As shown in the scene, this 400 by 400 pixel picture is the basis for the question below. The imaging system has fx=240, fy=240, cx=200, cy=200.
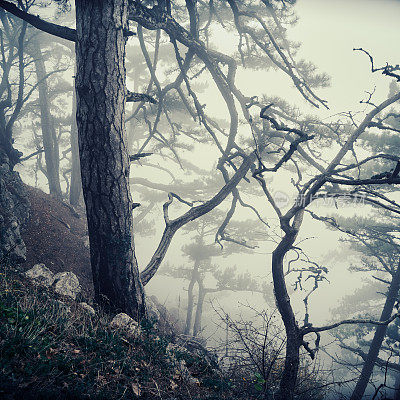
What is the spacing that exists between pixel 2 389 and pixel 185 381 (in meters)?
1.78

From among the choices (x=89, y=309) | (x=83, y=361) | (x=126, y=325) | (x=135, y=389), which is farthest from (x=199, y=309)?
(x=83, y=361)

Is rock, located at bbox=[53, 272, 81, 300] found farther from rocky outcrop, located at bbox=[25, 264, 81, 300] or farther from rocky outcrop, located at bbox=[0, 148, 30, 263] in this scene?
rocky outcrop, located at bbox=[0, 148, 30, 263]

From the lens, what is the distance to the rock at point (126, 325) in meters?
3.05

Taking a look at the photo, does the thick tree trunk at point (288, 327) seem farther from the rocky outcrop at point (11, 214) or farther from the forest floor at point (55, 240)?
the rocky outcrop at point (11, 214)

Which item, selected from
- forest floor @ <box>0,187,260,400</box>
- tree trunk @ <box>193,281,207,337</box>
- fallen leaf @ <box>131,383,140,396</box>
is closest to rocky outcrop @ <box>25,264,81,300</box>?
forest floor @ <box>0,187,260,400</box>

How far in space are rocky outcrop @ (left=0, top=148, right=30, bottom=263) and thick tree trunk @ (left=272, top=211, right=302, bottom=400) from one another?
4.81 metres

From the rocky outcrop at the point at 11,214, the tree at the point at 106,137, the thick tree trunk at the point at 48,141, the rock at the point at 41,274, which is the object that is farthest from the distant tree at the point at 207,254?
the tree at the point at 106,137

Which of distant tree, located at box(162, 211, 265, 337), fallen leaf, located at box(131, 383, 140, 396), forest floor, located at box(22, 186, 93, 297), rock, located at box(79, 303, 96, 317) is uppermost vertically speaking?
distant tree, located at box(162, 211, 265, 337)

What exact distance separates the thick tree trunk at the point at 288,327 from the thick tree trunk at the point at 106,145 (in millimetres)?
2481

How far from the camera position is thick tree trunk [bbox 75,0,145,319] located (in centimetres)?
309

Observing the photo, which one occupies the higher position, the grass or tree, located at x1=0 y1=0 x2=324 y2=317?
tree, located at x1=0 y1=0 x2=324 y2=317

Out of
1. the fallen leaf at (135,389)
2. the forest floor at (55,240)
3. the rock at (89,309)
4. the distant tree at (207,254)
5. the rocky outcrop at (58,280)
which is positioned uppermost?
the distant tree at (207,254)

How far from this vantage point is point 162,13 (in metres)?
4.02

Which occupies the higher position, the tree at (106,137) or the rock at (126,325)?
the tree at (106,137)
